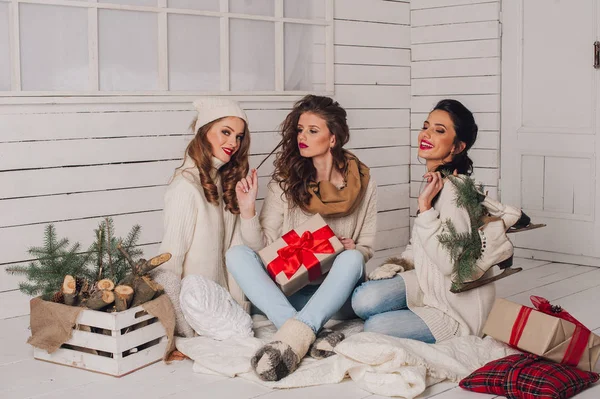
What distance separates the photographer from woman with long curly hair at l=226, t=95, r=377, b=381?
318 centimetres

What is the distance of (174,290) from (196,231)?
268 millimetres

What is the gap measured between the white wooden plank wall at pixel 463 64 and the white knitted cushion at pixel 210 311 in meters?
2.36

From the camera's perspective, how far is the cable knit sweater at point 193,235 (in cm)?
325

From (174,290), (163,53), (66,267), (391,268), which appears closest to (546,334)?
(391,268)

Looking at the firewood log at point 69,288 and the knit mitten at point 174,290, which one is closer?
the firewood log at point 69,288

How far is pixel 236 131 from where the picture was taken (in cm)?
339

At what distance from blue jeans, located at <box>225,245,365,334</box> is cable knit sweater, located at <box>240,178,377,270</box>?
0.21 meters

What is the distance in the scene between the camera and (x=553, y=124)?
4.84 meters

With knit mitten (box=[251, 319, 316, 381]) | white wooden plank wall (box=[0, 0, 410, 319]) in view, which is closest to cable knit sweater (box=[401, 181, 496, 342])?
A: knit mitten (box=[251, 319, 316, 381])

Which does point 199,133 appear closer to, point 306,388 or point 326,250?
point 326,250

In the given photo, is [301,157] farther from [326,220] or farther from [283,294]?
[283,294]

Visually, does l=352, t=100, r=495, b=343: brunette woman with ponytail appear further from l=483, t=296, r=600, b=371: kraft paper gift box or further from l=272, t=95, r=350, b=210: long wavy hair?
l=272, t=95, r=350, b=210: long wavy hair

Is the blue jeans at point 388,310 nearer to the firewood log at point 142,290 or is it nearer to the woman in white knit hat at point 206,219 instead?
the woman in white knit hat at point 206,219

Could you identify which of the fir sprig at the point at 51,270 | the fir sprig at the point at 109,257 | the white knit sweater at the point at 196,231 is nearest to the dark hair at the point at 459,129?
the white knit sweater at the point at 196,231
